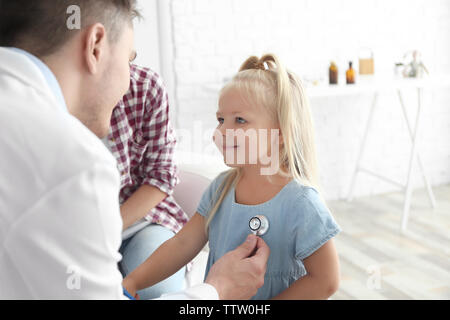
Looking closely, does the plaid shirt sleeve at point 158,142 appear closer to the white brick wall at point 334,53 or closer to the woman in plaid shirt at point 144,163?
the woman in plaid shirt at point 144,163

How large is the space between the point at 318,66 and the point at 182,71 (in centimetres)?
101

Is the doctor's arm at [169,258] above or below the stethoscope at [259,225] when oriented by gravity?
below

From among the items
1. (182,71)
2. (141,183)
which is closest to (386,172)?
(182,71)

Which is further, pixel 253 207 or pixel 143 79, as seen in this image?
pixel 143 79

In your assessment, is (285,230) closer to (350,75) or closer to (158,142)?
(158,142)

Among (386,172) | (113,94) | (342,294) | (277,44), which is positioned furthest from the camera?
(386,172)

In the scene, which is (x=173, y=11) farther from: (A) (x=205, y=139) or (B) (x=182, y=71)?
(A) (x=205, y=139)

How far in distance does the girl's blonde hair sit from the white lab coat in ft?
2.02

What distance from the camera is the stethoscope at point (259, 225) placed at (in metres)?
1.40

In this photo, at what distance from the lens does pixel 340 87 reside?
3641 millimetres

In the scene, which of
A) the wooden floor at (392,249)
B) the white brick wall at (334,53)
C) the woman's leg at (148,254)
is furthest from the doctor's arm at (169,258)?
the white brick wall at (334,53)

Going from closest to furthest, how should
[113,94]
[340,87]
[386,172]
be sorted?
[113,94] < [340,87] < [386,172]

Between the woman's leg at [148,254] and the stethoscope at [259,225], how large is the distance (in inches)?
16.9

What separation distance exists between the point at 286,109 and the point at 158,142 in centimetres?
59
